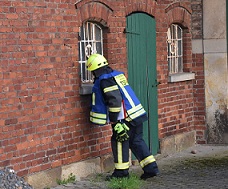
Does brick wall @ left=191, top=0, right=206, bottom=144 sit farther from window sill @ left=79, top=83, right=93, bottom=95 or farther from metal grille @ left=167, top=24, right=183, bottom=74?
window sill @ left=79, top=83, right=93, bottom=95

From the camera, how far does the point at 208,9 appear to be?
43.1 feet

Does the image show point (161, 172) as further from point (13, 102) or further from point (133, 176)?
point (13, 102)

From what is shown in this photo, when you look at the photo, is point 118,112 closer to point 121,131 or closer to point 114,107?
point 114,107

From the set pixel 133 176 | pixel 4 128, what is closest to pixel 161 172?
pixel 133 176

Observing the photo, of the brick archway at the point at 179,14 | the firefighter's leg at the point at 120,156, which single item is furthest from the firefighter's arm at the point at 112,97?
the brick archway at the point at 179,14

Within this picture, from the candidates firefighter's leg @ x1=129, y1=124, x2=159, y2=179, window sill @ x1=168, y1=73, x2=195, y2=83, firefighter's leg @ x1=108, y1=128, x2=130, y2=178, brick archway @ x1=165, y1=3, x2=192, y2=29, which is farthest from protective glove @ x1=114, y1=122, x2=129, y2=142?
brick archway @ x1=165, y1=3, x2=192, y2=29

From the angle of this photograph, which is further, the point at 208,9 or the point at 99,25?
the point at 208,9

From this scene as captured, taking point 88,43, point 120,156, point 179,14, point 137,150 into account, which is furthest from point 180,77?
point 120,156

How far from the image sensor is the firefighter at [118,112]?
934 centimetres

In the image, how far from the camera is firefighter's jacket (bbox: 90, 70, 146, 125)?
938cm

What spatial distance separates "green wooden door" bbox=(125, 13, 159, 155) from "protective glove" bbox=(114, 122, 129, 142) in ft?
5.41

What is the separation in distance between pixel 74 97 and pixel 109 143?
123 cm

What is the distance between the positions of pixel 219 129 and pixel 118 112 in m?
4.43

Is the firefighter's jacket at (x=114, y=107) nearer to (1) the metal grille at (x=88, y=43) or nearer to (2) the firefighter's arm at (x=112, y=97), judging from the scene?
(2) the firefighter's arm at (x=112, y=97)
